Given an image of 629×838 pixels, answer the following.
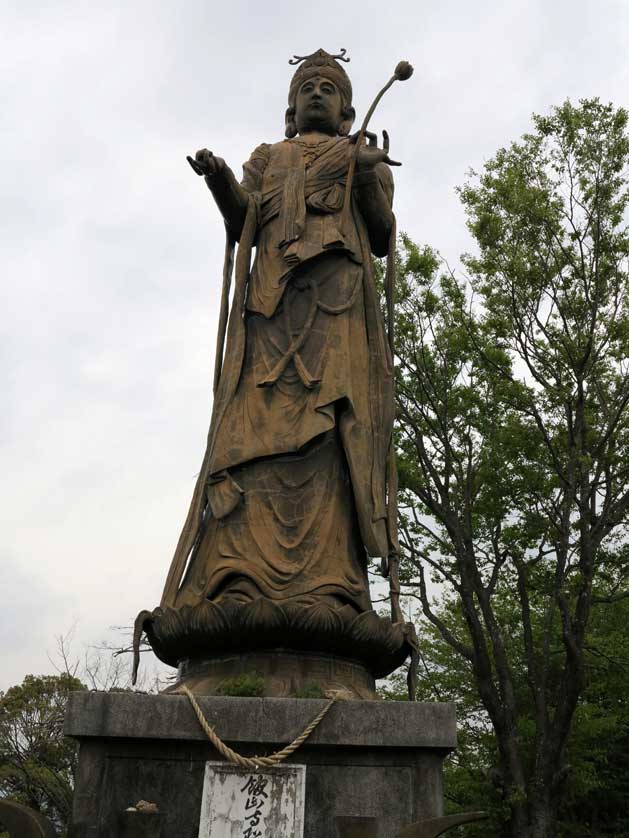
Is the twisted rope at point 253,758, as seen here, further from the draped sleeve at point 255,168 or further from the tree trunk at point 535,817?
the tree trunk at point 535,817

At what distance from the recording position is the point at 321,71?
22.2 feet

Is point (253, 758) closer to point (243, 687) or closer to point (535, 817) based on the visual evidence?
point (243, 687)

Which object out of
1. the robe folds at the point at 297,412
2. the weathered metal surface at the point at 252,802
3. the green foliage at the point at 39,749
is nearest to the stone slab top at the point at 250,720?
the weathered metal surface at the point at 252,802

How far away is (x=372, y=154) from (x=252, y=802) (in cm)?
396

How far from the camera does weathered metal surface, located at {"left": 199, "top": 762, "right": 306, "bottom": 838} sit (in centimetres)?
386

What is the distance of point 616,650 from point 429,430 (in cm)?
382

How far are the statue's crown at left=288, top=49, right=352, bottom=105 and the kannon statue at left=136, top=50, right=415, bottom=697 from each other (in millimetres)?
15

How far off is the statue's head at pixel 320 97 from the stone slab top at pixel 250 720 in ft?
14.0

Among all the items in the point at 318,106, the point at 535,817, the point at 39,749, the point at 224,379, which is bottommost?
the point at 535,817

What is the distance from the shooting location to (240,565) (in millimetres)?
4883

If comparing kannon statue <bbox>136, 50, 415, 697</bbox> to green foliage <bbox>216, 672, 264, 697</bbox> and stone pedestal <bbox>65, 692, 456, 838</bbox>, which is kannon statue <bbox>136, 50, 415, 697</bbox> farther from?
stone pedestal <bbox>65, 692, 456, 838</bbox>

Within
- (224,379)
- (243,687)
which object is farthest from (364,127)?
(243,687)

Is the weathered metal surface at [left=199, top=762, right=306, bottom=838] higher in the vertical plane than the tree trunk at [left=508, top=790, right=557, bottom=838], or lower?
lower

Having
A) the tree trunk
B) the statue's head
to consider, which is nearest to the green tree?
the tree trunk
